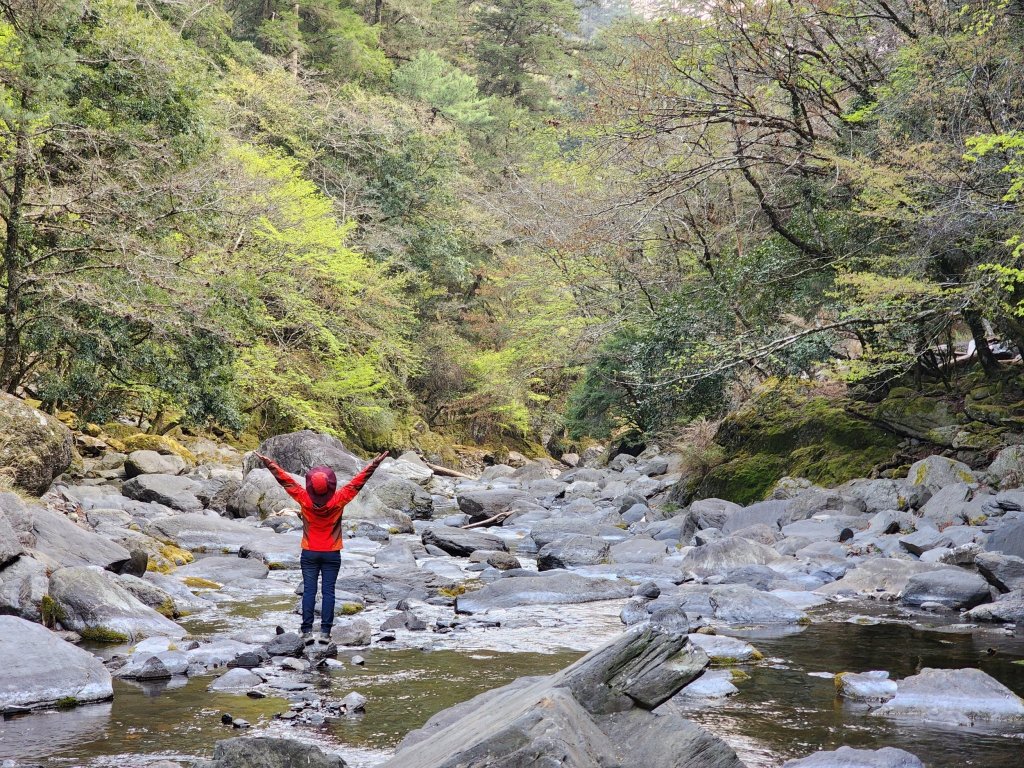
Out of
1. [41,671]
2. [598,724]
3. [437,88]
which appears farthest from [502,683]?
[437,88]

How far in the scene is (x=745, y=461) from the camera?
1580 centimetres

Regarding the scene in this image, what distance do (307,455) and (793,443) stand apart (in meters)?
10.6

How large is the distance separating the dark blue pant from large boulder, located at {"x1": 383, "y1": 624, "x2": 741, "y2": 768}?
333 centimetres

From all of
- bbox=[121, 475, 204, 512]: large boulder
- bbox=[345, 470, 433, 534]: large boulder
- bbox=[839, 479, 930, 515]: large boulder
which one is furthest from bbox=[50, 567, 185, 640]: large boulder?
bbox=[839, 479, 930, 515]: large boulder

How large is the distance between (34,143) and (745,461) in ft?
37.8

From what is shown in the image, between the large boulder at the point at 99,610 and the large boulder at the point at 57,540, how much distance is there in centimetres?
51

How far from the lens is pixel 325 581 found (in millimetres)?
7191

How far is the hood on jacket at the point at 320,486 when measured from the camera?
22.8 feet

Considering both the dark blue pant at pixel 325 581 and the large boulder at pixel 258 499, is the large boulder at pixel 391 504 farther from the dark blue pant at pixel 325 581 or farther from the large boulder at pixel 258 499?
the dark blue pant at pixel 325 581

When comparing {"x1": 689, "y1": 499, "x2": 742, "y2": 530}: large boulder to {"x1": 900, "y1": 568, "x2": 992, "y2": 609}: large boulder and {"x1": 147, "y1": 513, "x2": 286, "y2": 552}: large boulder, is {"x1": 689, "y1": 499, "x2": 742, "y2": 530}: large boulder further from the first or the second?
{"x1": 147, "y1": 513, "x2": 286, "y2": 552}: large boulder

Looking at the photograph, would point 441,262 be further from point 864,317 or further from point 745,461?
point 864,317

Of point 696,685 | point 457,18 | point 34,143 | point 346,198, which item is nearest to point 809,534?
point 696,685

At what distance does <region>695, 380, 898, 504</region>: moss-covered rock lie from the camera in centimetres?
1459

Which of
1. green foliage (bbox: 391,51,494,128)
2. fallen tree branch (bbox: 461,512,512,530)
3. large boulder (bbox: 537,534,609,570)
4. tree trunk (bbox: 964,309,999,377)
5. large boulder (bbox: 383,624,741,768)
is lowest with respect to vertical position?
fallen tree branch (bbox: 461,512,512,530)
